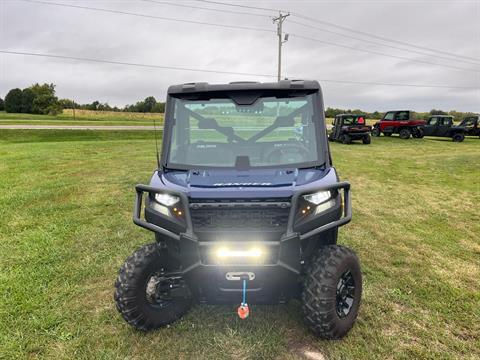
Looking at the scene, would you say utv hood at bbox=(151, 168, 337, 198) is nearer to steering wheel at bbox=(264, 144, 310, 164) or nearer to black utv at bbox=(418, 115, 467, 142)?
steering wheel at bbox=(264, 144, 310, 164)

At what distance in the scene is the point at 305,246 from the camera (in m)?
2.72

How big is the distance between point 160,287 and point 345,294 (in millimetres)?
1627

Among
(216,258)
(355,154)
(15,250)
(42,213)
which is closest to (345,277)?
(216,258)

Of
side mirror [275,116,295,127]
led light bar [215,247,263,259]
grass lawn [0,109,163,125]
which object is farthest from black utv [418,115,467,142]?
led light bar [215,247,263,259]

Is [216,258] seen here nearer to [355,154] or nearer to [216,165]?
[216,165]

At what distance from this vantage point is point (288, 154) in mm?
3188

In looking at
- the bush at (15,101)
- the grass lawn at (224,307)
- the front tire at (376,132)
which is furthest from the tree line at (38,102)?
the grass lawn at (224,307)

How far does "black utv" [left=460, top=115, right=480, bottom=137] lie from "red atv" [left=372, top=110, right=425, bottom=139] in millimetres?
2869

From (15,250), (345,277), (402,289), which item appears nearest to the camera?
(345,277)

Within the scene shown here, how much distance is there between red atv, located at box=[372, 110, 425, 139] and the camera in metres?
24.0

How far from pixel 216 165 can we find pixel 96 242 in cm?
297

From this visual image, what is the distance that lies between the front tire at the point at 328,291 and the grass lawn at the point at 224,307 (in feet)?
0.62

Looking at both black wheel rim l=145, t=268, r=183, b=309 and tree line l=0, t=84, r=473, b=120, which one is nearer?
black wheel rim l=145, t=268, r=183, b=309

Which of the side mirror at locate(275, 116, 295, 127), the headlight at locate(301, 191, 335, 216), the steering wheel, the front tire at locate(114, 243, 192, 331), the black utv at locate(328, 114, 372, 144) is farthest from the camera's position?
the black utv at locate(328, 114, 372, 144)
